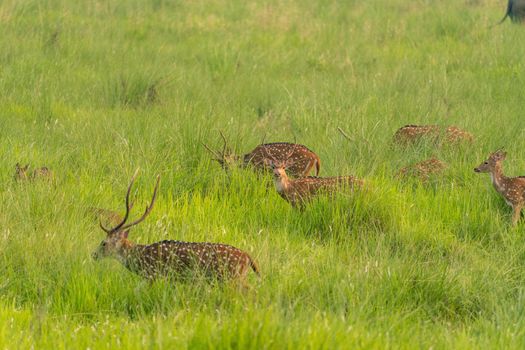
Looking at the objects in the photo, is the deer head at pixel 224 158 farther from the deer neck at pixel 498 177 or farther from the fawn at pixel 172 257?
the deer neck at pixel 498 177

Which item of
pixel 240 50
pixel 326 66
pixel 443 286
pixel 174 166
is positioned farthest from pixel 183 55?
pixel 443 286

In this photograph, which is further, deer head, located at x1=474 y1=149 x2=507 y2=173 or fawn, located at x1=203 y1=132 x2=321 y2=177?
fawn, located at x1=203 y1=132 x2=321 y2=177

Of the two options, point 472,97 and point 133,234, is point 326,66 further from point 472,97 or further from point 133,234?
point 133,234

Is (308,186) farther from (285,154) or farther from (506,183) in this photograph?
(506,183)

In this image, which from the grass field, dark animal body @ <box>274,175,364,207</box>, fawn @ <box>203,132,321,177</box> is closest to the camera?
the grass field

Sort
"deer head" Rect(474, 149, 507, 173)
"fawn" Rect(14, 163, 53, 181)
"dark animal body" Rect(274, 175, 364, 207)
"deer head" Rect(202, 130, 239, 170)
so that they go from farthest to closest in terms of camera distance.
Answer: "deer head" Rect(202, 130, 239, 170)
"deer head" Rect(474, 149, 507, 173)
"fawn" Rect(14, 163, 53, 181)
"dark animal body" Rect(274, 175, 364, 207)

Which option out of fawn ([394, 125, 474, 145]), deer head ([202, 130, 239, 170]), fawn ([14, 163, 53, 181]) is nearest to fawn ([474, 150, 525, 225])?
fawn ([394, 125, 474, 145])

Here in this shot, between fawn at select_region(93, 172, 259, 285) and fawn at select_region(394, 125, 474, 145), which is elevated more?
fawn at select_region(394, 125, 474, 145)

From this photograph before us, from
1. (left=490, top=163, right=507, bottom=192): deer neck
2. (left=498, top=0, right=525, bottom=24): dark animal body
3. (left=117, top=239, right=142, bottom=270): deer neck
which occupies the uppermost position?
(left=498, top=0, right=525, bottom=24): dark animal body

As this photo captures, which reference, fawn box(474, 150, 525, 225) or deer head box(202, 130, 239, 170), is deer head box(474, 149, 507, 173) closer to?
fawn box(474, 150, 525, 225)

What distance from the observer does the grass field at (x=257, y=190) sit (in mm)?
4699

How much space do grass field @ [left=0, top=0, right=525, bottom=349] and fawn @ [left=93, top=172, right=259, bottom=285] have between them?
4.3 inches

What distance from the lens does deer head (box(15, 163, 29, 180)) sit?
6793 millimetres

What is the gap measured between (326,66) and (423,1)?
347 inches
